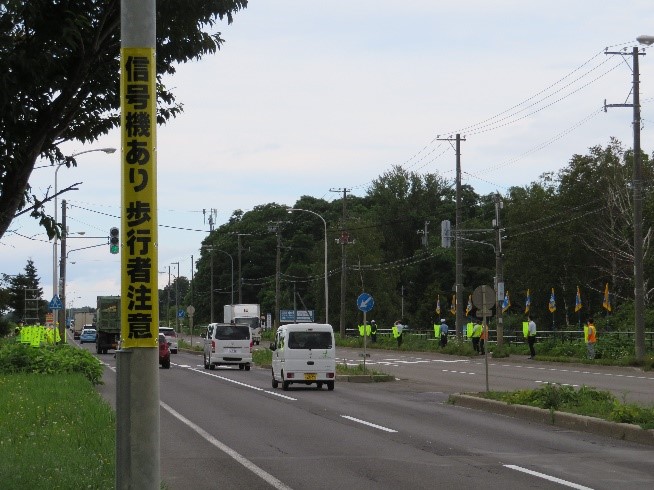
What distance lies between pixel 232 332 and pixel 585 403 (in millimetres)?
27013

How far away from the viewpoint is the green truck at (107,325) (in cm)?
6400

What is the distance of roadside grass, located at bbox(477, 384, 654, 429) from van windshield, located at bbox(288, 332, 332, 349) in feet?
27.8

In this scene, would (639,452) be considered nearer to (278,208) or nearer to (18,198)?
(18,198)

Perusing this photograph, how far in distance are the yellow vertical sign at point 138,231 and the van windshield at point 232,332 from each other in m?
39.3

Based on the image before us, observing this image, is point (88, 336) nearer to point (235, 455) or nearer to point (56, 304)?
point (56, 304)

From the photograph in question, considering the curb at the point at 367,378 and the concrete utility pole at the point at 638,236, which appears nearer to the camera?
the curb at the point at 367,378

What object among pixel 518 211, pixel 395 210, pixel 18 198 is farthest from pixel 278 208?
pixel 18 198

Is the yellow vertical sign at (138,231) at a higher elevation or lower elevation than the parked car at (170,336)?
higher

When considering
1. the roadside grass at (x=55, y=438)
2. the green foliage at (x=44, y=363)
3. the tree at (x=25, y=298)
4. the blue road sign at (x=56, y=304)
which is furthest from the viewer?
the tree at (x=25, y=298)

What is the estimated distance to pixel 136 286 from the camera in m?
6.95

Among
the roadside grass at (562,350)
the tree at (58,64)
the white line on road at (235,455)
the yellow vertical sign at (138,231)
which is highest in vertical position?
the tree at (58,64)

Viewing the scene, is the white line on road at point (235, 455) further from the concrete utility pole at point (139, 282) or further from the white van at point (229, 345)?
the white van at point (229, 345)

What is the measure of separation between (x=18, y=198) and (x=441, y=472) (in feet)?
21.1

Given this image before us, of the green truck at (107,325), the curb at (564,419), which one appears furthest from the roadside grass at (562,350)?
the curb at (564,419)
